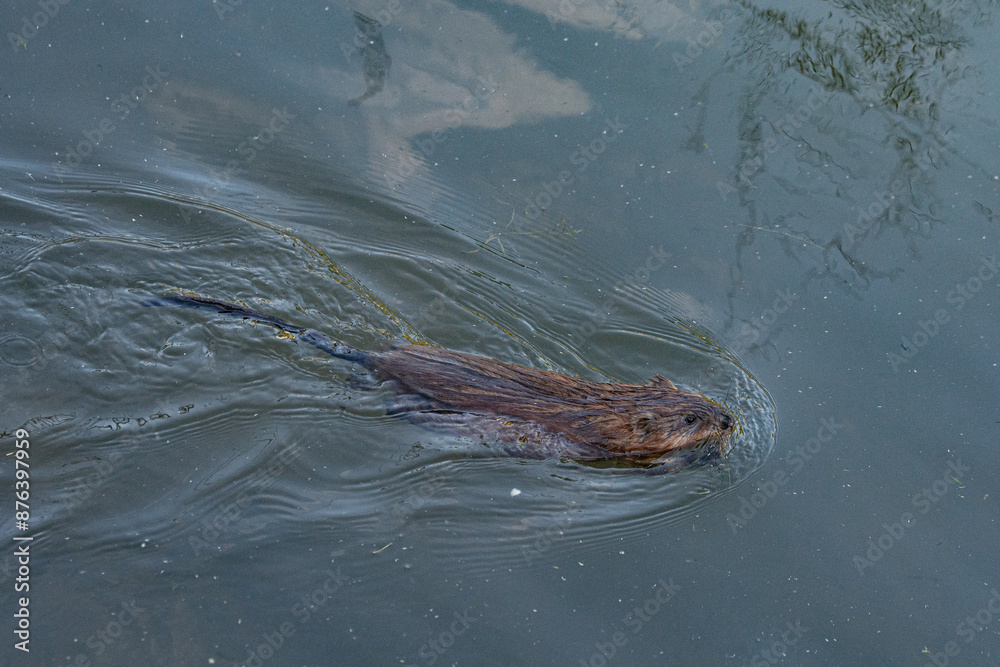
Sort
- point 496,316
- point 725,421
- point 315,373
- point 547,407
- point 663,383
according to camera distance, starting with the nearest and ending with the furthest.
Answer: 1. point 547,407
2. point 725,421
3. point 663,383
4. point 315,373
5. point 496,316

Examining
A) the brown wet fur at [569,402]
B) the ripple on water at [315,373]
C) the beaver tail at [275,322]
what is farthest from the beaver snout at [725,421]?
the beaver tail at [275,322]

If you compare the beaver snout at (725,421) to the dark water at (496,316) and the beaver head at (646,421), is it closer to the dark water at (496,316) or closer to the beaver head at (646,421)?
the beaver head at (646,421)

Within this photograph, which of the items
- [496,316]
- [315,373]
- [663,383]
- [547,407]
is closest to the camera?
[547,407]

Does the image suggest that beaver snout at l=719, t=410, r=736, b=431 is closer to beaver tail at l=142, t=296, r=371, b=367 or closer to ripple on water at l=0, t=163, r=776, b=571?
ripple on water at l=0, t=163, r=776, b=571

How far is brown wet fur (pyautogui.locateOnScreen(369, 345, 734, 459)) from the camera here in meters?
4.48

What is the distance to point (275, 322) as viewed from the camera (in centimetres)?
473

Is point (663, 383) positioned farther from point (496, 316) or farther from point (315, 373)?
point (315, 373)

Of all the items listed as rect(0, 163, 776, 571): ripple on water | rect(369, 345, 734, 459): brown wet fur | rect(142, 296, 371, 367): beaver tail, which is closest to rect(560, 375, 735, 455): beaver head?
→ rect(369, 345, 734, 459): brown wet fur

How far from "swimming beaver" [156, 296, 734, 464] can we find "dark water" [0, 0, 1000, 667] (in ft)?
0.55

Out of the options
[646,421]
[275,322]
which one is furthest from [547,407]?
[275,322]

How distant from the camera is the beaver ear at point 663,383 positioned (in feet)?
15.5

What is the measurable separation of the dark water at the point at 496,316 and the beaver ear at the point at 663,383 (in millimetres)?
316

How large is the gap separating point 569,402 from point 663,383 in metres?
0.68

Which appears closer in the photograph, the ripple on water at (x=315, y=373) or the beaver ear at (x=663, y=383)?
the ripple on water at (x=315, y=373)
